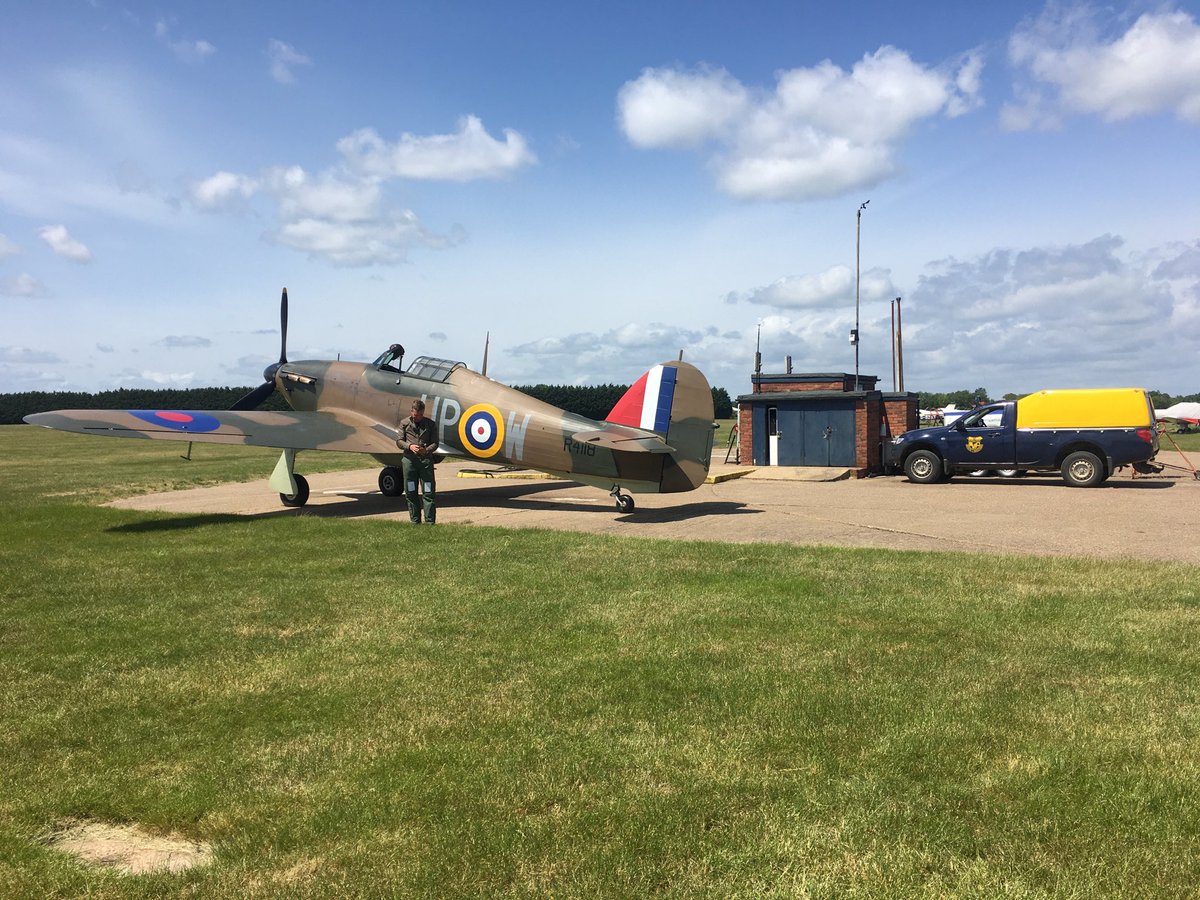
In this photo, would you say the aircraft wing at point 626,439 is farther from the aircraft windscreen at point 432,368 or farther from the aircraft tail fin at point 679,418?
the aircraft windscreen at point 432,368

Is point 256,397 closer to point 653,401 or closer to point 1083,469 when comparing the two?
point 653,401

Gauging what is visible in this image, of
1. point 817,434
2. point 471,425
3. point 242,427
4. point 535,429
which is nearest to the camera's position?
point 535,429

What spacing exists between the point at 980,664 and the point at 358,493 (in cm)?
1561

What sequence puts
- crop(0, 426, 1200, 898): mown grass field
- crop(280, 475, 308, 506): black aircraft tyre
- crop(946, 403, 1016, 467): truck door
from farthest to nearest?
crop(946, 403, 1016, 467): truck door, crop(280, 475, 308, 506): black aircraft tyre, crop(0, 426, 1200, 898): mown grass field

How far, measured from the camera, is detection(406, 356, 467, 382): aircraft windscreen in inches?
635

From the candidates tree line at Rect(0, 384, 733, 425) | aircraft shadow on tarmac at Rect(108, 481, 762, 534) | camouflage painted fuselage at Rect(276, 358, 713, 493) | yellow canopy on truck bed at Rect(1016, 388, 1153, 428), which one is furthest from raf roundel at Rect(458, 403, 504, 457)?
tree line at Rect(0, 384, 733, 425)

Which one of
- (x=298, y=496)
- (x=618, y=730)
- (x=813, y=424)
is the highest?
(x=813, y=424)

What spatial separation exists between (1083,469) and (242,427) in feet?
59.9

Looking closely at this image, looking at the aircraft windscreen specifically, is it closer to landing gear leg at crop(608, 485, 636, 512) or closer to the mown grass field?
landing gear leg at crop(608, 485, 636, 512)

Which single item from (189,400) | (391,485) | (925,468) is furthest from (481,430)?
(189,400)

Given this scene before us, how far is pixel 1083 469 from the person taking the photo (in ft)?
61.9

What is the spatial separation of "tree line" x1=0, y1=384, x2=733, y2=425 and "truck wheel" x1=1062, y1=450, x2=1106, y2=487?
2114 inches

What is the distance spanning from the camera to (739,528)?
40.8ft

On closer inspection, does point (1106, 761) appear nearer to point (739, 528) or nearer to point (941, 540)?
point (941, 540)
